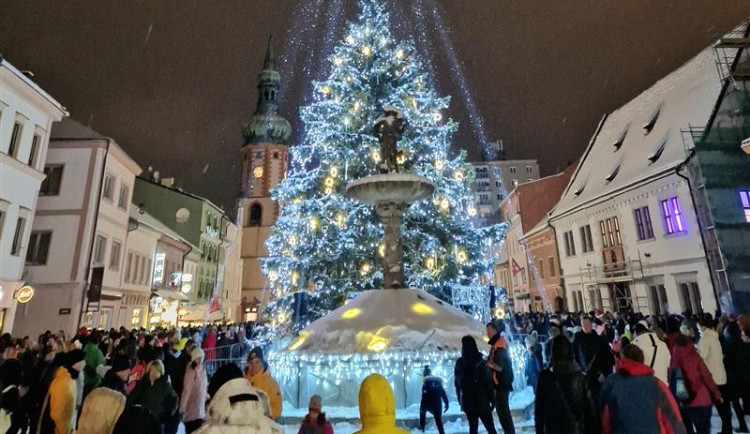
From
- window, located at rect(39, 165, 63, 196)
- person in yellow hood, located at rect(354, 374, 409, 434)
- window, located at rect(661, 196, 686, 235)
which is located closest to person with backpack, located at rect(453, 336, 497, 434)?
person in yellow hood, located at rect(354, 374, 409, 434)

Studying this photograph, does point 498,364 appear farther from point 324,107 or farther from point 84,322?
point 84,322

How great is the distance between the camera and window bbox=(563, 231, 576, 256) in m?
31.1

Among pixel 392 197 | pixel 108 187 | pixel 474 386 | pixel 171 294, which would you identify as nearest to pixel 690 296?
pixel 392 197

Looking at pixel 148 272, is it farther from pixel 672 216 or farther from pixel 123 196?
pixel 672 216

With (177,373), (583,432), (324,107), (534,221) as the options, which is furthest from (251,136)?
(583,432)

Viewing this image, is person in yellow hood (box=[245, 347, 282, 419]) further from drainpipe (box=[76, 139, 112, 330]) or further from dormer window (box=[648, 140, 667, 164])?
dormer window (box=[648, 140, 667, 164])

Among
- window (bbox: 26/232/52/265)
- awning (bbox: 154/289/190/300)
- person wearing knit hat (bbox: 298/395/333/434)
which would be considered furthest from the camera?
awning (bbox: 154/289/190/300)

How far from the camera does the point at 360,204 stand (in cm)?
1927

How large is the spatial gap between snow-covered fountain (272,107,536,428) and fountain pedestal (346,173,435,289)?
32mm

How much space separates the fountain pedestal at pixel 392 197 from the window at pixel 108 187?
17945 mm

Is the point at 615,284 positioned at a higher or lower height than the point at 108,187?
lower

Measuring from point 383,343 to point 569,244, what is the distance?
81.9 feet

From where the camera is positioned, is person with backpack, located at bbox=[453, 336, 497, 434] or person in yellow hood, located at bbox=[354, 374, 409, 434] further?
person with backpack, located at bbox=[453, 336, 497, 434]

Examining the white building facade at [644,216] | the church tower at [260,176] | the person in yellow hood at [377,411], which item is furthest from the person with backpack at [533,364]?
the church tower at [260,176]
